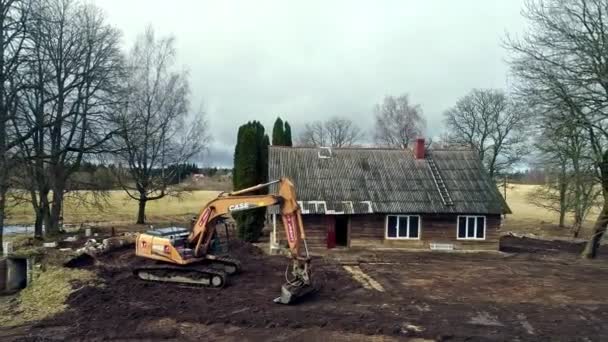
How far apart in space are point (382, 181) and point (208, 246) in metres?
12.1

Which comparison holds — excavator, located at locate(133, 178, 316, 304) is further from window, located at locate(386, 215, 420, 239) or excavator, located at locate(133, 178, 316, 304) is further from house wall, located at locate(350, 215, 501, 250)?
window, located at locate(386, 215, 420, 239)

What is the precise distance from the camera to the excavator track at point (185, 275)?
14.4 metres

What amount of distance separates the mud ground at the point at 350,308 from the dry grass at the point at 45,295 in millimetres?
508

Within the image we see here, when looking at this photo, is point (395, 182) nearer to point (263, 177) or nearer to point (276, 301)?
point (263, 177)

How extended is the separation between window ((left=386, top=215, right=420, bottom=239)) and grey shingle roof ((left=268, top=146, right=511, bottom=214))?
0.63 metres

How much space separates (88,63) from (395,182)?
17340mm

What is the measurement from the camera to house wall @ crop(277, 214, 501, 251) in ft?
75.3

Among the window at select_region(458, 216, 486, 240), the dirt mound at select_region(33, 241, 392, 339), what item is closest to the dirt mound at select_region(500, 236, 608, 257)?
the window at select_region(458, 216, 486, 240)

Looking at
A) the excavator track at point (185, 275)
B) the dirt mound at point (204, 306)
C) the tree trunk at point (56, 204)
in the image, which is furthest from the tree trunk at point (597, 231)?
the tree trunk at point (56, 204)

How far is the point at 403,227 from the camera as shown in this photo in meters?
23.4

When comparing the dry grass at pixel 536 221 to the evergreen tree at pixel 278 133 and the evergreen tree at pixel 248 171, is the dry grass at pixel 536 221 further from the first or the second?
the evergreen tree at pixel 248 171

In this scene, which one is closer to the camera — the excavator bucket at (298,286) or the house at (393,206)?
the excavator bucket at (298,286)

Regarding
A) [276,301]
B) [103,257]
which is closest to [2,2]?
[103,257]

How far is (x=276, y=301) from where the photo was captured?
12.6 m
